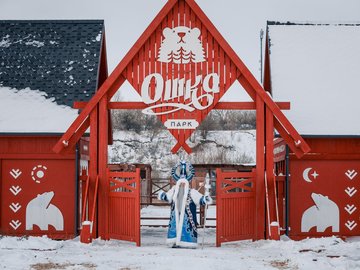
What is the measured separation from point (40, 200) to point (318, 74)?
27.2ft

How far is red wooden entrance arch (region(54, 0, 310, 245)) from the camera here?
15344mm

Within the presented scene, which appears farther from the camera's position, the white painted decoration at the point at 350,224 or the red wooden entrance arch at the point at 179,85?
the white painted decoration at the point at 350,224

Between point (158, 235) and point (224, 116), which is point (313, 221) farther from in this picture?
point (224, 116)

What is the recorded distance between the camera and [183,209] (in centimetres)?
1459

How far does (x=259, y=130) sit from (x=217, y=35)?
8.00ft

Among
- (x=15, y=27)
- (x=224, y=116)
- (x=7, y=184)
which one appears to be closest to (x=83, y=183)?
(x=7, y=184)

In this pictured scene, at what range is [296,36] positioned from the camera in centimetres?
1936

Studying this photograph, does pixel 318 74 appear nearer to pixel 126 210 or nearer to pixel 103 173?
pixel 103 173

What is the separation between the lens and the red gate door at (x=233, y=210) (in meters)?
14.6

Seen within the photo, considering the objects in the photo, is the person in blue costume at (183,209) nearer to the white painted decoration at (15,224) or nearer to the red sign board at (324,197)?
the red sign board at (324,197)

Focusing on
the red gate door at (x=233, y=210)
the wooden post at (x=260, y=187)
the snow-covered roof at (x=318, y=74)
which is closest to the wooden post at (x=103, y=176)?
the red gate door at (x=233, y=210)

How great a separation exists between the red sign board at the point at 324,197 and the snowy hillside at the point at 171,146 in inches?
1314

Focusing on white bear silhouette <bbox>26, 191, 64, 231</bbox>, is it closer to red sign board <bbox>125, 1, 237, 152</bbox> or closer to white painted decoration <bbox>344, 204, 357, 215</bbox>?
red sign board <bbox>125, 1, 237, 152</bbox>

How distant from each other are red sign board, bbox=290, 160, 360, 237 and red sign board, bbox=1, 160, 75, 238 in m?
5.76
